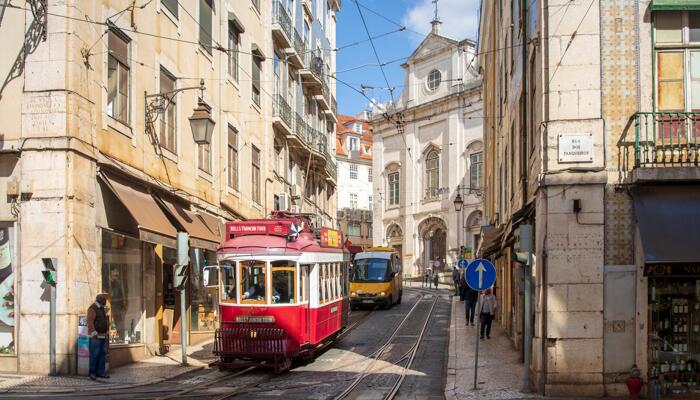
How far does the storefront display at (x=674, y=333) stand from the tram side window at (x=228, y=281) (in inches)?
307

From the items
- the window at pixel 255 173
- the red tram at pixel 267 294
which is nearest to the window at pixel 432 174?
the window at pixel 255 173

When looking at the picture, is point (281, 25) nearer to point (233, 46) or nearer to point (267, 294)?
point (233, 46)

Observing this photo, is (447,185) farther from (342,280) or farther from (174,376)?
(174,376)

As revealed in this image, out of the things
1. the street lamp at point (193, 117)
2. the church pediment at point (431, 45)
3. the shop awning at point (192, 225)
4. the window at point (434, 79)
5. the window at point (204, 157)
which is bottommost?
the shop awning at point (192, 225)

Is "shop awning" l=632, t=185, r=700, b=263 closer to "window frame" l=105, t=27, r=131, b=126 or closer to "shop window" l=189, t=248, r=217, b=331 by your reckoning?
"window frame" l=105, t=27, r=131, b=126

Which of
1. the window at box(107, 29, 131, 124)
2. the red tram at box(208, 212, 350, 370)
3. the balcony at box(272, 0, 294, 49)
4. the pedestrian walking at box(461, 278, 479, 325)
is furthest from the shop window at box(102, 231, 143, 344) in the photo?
the balcony at box(272, 0, 294, 49)

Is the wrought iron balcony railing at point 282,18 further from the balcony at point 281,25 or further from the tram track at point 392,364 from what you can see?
the tram track at point 392,364

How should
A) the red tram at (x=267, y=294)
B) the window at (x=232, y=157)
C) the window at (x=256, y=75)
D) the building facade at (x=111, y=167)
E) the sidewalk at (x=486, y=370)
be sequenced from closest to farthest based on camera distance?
the sidewalk at (x=486, y=370) < the building facade at (x=111, y=167) < the red tram at (x=267, y=294) < the window at (x=232, y=157) < the window at (x=256, y=75)

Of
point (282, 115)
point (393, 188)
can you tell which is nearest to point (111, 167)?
point (282, 115)

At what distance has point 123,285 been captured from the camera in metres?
15.9

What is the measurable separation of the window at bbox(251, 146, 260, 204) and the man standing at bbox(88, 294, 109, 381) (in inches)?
577

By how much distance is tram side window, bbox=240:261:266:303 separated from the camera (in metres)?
14.6

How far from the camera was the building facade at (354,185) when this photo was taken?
262 feet

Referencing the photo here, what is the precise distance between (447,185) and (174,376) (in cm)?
4658
